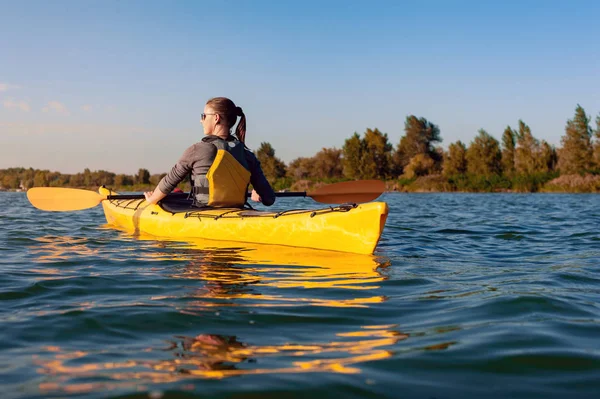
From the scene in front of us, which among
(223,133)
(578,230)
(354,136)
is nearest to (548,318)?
(223,133)

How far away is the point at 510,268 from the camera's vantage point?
14.9 feet

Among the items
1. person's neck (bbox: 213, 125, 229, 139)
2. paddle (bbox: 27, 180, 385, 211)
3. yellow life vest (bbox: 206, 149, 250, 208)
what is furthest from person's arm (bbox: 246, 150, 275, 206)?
paddle (bbox: 27, 180, 385, 211)

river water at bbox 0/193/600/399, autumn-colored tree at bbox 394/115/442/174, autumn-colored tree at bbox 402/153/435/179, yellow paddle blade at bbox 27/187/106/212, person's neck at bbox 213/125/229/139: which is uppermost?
autumn-colored tree at bbox 394/115/442/174

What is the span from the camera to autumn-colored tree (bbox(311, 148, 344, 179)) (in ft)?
221

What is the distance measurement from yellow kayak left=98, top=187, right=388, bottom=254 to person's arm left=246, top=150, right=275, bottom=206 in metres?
0.42

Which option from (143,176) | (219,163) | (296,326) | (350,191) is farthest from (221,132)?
(143,176)

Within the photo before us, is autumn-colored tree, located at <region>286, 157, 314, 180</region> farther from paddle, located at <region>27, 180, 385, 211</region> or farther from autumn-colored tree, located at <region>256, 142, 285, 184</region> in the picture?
paddle, located at <region>27, 180, 385, 211</region>

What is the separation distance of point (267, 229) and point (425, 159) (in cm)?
5028

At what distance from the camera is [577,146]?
44.3 metres

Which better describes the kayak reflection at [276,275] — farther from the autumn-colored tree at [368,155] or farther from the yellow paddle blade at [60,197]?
the autumn-colored tree at [368,155]

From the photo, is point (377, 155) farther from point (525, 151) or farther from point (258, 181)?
point (258, 181)

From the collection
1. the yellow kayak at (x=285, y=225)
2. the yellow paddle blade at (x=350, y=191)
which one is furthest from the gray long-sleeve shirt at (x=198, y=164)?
the yellow paddle blade at (x=350, y=191)

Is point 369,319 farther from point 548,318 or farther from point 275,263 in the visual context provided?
point 275,263

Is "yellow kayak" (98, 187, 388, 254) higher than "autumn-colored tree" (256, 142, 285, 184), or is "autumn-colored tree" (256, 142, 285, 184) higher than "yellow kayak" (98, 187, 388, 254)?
"autumn-colored tree" (256, 142, 285, 184)
